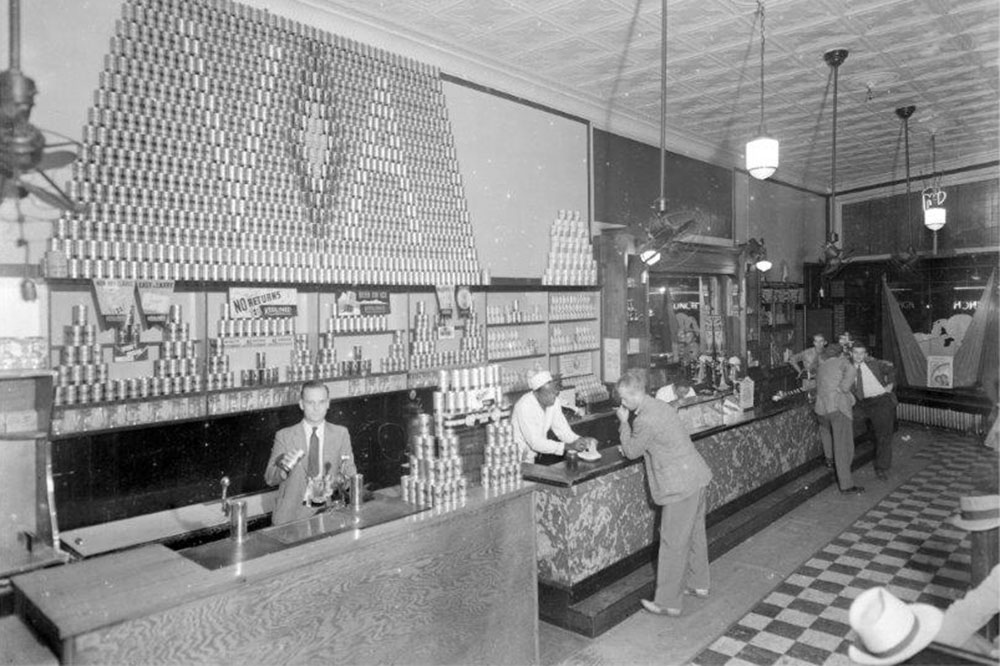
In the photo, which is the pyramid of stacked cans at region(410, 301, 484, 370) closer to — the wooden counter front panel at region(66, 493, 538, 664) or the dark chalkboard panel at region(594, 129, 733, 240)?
the dark chalkboard panel at region(594, 129, 733, 240)

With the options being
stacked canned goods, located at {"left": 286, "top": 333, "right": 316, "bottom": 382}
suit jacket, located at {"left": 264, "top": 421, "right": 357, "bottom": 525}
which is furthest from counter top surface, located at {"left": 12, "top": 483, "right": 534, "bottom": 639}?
stacked canned goods, located at {"left": 286, "top": 333, "right": 316, "bottom": 382}

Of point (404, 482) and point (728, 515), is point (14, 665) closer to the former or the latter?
point (404, 482)

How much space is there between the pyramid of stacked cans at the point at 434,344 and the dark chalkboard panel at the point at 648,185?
258 cm

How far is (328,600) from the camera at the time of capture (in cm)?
285

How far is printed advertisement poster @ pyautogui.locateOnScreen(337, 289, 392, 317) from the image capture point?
5832 mm

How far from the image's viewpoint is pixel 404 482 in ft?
12.1

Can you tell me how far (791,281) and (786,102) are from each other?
5.11 m

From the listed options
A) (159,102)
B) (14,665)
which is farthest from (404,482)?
(159,102)

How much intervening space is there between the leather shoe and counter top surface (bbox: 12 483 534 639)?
6.80 ft

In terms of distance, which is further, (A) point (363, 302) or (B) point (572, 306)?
(B) point (572, 306)

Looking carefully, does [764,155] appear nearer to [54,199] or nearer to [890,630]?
[890,630]

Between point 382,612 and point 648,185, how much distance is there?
742 cm

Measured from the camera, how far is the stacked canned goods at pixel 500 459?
3826 millimetres

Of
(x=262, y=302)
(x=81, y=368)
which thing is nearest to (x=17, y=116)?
(x=81, y=368)
